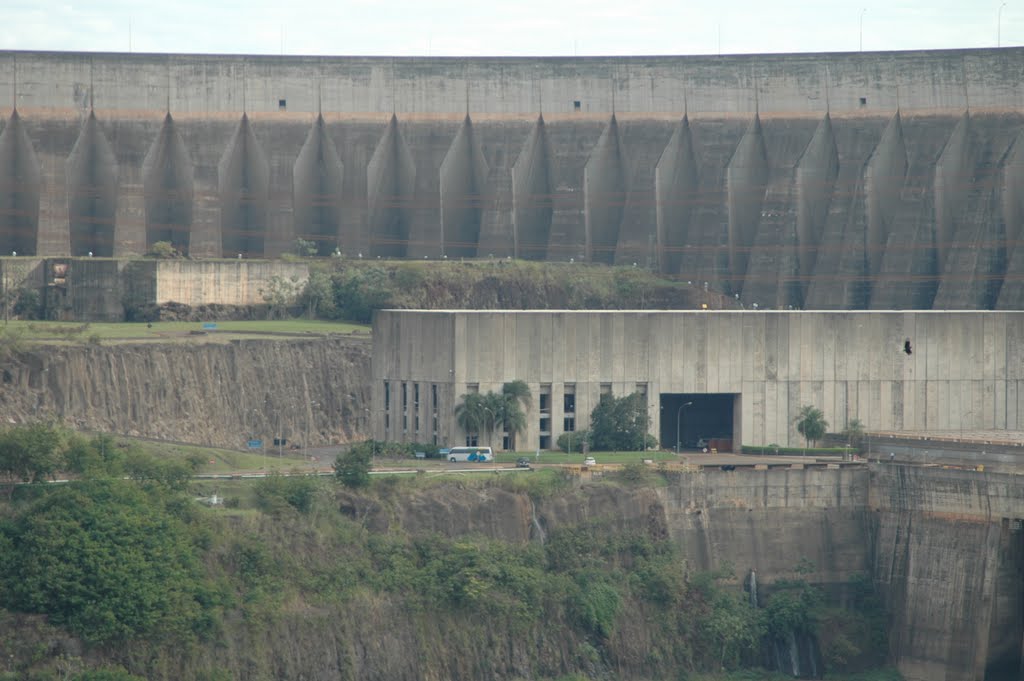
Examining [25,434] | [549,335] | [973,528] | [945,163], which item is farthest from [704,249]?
[25,434]

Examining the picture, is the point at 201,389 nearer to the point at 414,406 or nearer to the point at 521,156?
the point at 414,406

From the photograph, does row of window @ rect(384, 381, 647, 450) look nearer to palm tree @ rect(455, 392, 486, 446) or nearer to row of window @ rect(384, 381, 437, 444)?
row of window @ rect(384, 381, 437, 444)

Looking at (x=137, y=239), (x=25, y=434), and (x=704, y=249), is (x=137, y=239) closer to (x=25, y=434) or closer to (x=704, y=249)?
(x=704, y=249)

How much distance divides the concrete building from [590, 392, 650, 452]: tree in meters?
0.77

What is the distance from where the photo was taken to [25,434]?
7062 cm

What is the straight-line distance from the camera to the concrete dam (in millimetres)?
109375

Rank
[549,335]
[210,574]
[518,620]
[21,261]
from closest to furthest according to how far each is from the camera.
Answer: [210,574] → [518,620] → [549,335] → [21,261]

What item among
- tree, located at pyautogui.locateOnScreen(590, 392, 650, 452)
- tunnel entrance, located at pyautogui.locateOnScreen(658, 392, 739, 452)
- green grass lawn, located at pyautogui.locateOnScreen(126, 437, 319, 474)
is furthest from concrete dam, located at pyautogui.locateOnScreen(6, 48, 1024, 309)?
green grass lawn, located at pyautogui.locateOnScreen(126, 437, 319, 474)

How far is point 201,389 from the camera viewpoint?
9438 cm

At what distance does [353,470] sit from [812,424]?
20968 millimetres

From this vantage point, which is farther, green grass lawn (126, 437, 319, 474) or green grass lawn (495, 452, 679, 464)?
green grass lawn (495, 452, 679, 464)

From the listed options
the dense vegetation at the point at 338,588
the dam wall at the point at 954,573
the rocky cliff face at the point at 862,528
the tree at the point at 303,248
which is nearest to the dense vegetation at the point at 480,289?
the tree at the point at 303,248

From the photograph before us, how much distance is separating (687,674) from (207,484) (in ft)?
59.3

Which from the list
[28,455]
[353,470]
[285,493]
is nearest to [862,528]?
[353,470]
